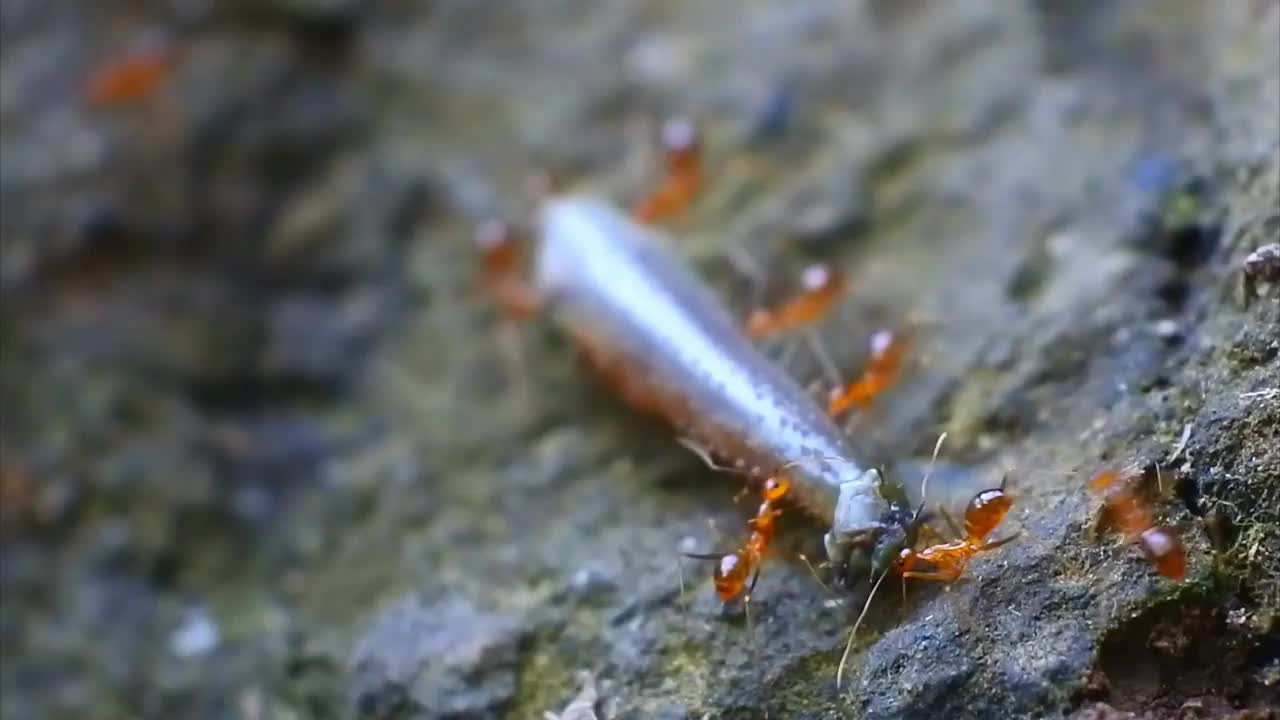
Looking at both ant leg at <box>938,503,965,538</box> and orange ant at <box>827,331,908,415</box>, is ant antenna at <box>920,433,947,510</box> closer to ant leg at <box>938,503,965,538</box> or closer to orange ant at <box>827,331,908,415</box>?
ant leg at <box>938,503,965,538</box>

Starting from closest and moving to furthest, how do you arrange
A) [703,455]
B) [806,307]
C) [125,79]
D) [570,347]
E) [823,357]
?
[703,455] → [823,357] → [806,307] → [570,347] → [125,79]

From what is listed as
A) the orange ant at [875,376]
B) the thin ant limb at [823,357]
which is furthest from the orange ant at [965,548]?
the thin ant limb at [823,357]

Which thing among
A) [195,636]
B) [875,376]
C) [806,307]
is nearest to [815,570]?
[875,376]

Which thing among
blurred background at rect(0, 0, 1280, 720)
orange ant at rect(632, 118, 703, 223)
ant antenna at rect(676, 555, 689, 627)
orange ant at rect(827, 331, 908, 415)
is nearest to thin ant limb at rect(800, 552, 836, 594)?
blurred background at rect(0, 0, 1280, 720)

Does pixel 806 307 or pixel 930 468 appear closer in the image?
pixel 930 468

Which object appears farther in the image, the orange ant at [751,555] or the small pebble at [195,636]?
the small pebble at [195,636]

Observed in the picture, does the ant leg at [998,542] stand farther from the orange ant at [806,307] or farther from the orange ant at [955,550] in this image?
the orange ant at [806,307]

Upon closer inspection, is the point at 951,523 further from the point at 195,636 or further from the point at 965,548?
the point at 195,636
